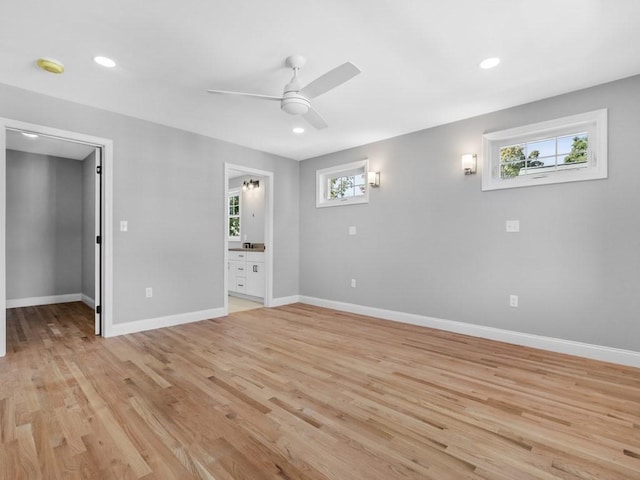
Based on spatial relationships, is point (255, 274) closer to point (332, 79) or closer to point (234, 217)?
point (234, 217)

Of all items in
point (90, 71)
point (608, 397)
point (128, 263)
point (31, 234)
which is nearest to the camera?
point (608, 397)

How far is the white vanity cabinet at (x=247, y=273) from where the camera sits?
5.81 m

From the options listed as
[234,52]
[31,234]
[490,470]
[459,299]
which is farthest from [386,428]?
[31,234]

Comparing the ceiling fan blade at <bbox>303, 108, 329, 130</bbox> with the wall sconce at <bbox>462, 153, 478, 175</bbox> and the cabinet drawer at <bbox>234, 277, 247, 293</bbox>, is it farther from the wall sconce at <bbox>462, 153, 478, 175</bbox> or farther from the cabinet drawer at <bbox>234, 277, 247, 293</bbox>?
the cabinet drawer at <bbox>234, 277, 247, 293</bbox>

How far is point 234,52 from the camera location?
261 cm

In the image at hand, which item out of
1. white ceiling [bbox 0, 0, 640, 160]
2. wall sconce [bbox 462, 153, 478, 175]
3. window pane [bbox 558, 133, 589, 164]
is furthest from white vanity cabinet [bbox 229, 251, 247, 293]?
window pane [bbox 558, 133, 589, 164]

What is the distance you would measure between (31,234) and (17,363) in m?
3.82

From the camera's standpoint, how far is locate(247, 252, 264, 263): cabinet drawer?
5777 mm

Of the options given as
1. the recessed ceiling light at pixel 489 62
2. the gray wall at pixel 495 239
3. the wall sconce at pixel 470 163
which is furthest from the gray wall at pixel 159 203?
the wall sconce at pixel 470 163

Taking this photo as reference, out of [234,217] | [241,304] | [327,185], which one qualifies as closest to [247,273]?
[241,304]

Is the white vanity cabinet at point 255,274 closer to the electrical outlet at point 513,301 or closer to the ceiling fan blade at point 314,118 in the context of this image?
the ceiling fan blade at point 314,118

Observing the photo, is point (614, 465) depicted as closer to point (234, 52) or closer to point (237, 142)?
point (234, 52)

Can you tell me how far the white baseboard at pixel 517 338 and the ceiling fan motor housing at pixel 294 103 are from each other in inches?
122

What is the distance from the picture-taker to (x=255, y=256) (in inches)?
233
